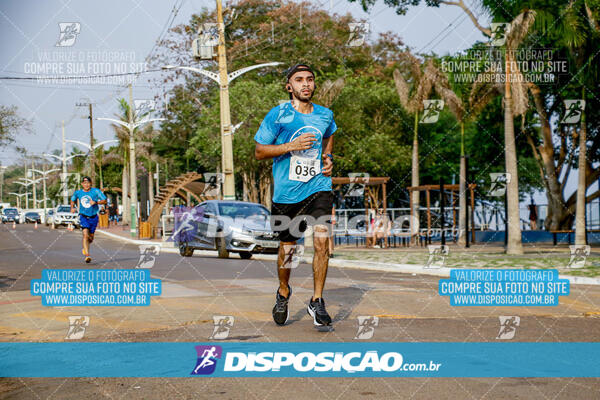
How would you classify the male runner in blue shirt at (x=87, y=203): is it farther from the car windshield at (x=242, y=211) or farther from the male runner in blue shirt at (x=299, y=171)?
the male runner in blue shirt at (x=299, y=171)

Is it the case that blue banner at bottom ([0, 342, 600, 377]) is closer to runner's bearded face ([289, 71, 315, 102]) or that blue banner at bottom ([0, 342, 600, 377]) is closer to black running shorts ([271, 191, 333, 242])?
black running shorts ([271, 191, 333, 242])

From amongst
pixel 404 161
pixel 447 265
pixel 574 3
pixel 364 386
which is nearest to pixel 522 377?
pixel 364 386

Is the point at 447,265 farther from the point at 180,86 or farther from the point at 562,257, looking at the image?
the point at 180,86

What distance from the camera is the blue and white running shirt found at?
251 inches

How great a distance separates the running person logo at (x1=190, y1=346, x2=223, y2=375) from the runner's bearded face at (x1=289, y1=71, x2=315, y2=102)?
2332 millimetres

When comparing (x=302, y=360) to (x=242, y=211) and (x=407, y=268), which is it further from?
(x=242, y=211)

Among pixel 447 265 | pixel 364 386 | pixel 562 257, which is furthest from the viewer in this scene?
pixel 562 257

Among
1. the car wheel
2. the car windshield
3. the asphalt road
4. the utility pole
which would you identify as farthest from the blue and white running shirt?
the utility pole

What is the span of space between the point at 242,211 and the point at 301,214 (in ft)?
42.7

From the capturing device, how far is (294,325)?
624cm

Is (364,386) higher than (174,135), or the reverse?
(174,135)

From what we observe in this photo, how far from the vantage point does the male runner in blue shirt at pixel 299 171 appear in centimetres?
632

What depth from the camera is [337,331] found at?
5.85m

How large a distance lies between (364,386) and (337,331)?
70.6 inches
